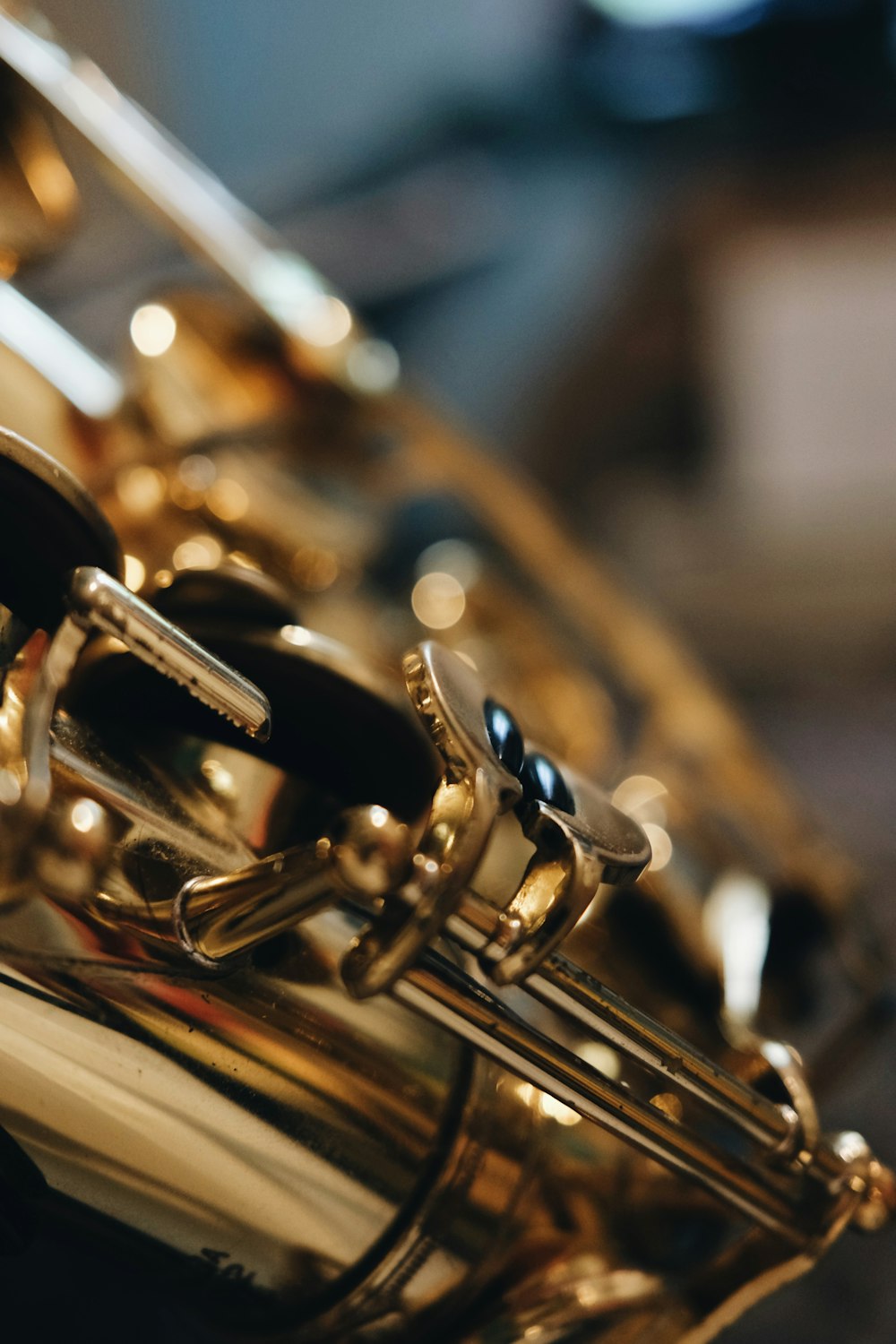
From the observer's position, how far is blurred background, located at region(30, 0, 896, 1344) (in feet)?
3.49

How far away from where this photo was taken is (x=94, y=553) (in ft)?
0.61

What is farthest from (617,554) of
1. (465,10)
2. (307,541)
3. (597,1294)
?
(465,10)

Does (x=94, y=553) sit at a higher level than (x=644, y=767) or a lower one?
lower

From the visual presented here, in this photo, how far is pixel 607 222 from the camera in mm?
1275

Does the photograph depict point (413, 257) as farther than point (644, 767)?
Yes

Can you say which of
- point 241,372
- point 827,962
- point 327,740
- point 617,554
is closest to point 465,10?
point 617,554

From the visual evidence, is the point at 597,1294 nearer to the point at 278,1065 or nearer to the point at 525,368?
the point at 278,1065

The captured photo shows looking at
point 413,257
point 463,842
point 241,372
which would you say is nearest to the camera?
point 463,842

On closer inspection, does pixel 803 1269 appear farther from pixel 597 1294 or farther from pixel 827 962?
pixel 827 962

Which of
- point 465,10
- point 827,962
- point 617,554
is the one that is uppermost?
point 465,10

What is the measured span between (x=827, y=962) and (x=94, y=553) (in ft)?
1.16

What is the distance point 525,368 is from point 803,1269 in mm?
1091

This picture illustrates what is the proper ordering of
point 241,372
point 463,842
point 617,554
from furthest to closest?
point 617,554 < point 241,372 < point 463,842

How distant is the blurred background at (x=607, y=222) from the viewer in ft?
3.49
